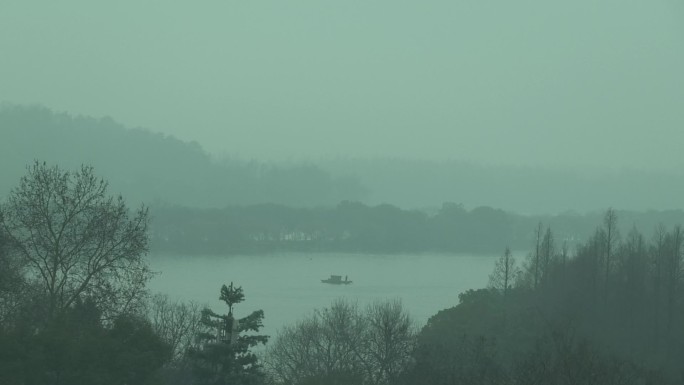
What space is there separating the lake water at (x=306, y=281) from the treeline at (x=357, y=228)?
1162 mm

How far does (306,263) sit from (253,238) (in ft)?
8.99

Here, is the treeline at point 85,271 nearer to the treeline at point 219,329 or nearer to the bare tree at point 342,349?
the treeline at point 219,329

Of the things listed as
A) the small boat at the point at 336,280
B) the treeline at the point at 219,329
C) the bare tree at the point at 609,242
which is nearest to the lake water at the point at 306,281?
the small boat at the point at 336,280

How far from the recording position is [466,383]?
15.4ft

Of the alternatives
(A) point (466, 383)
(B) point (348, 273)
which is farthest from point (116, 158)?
(A) point (466, 383)

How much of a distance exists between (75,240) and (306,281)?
9.71 meters

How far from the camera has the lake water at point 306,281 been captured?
12.5 metres

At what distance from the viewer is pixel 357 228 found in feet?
87.4

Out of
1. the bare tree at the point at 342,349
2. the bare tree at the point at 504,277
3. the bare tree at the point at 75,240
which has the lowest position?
the bare tree at the point at 342,349

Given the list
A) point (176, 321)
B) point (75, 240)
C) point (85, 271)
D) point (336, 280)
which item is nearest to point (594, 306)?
point (176, 321)

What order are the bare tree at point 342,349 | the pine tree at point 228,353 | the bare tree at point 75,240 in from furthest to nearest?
the bare tree at point 342,349 < the bare tree at point 75,240 < the pine tree at point 228,353

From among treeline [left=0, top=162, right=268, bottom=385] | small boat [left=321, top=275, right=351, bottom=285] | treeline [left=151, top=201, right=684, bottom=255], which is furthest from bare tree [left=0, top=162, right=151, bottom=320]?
treeline [left=151, top=201, right=684, bottom=255]

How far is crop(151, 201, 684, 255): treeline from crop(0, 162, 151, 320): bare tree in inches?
465

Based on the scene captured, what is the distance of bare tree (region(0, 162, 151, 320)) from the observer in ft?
21.5
